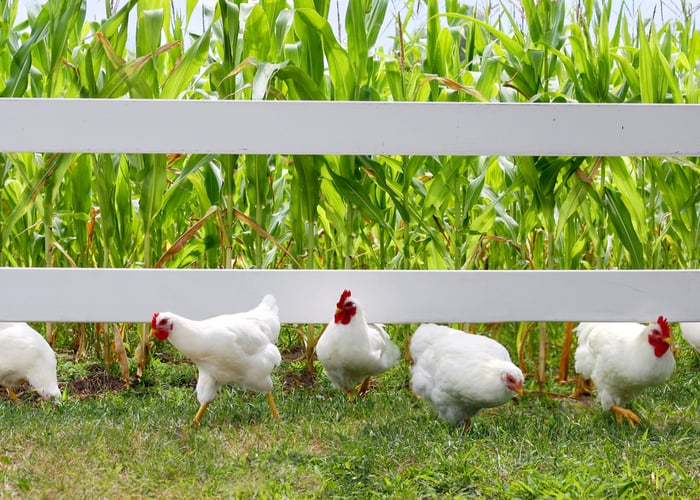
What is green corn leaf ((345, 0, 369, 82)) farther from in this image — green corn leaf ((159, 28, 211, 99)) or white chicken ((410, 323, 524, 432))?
white chicken ((410, 323, 524, 432))

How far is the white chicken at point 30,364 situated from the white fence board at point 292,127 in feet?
2.98

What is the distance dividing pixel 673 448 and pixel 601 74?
1.79 m

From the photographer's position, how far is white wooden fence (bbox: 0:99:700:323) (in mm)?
3443

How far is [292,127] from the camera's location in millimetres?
3457

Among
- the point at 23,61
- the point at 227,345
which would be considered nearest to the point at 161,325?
the point at 227,345

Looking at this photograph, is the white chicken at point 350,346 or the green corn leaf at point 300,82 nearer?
the white chicken at point 350,346

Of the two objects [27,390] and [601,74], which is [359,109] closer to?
[601,74]

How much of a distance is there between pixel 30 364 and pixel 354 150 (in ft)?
5.82

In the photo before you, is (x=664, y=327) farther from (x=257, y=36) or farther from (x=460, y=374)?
(x=257, y=36)

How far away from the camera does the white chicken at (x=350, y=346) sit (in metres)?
3.45

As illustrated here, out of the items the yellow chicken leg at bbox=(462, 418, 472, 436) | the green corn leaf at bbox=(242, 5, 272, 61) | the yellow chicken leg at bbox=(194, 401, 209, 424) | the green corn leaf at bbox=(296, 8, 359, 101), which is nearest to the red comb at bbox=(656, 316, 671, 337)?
the yellow chicken leg at bbox=(462, 418, 472, 436)

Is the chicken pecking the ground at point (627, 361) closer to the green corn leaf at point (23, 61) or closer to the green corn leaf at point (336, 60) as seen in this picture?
the green corn leaf at point (336, 60)

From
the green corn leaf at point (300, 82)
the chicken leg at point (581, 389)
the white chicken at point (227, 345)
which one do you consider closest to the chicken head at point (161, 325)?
the white chicken at point (227, 345)

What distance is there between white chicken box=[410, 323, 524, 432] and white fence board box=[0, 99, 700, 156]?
2.73 feet
